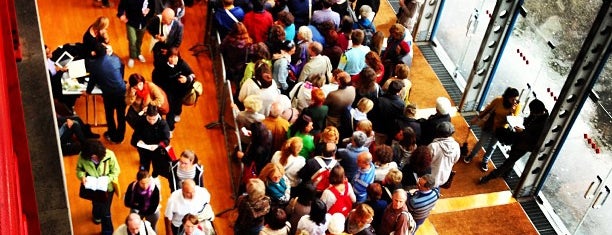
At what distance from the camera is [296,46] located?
9328 mm

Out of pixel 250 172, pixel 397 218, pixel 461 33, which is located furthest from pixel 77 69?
pixel 461 33

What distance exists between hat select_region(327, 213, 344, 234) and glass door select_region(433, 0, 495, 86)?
542 cm

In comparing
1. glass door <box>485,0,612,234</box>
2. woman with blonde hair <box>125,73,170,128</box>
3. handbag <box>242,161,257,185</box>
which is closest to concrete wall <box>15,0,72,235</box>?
woman with blonde hair <box>125,73,170,128</box>

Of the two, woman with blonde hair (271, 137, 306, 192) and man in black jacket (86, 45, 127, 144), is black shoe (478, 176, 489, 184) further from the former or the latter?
man in black jacket (86, 45, 127, 144)

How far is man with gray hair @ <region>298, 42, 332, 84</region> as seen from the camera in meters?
9.00

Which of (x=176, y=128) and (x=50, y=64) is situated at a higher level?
(x=50, y=64)

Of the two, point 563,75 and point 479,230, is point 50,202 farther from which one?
point 563,75

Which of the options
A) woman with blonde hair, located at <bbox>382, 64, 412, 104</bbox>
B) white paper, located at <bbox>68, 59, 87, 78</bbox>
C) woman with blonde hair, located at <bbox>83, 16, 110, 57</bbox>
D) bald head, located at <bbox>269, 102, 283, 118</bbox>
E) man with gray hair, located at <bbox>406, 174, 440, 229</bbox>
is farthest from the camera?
woman with blonde hair, located at <bbox>382, 64, 412, 104</bbox>

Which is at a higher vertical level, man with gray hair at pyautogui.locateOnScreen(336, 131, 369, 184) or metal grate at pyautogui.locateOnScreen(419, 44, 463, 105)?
man with gray hair at pyautogui.locateOnScreen(336, 131, 369, 184)

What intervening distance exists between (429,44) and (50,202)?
347 inches

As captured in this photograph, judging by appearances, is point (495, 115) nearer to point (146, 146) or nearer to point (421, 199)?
point (421, 199)

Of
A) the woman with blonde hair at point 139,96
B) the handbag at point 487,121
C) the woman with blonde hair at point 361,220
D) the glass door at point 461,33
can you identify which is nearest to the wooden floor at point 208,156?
the glass door at point 461,33

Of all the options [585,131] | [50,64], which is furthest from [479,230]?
[50,64]

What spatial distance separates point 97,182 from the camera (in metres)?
7.32
